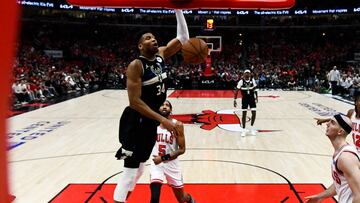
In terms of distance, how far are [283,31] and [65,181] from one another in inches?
1379

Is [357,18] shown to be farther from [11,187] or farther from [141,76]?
[11,187]

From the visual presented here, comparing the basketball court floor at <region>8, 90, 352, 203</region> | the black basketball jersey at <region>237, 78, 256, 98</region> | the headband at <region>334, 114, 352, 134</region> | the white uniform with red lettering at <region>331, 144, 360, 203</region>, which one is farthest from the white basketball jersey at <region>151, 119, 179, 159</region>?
the black basketball jersey at <region>237, 78, 256, 98</region>

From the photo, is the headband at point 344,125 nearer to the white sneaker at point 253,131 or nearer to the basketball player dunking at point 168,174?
the basketball player dunking at point 168,174

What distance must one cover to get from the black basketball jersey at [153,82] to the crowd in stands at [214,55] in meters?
18.9

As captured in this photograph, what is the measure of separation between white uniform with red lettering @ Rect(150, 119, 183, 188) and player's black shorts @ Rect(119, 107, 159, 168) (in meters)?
1.00

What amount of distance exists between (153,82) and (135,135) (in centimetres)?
48

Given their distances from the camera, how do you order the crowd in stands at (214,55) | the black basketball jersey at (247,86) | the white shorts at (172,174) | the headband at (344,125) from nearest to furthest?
the headband at (344,125)
the white shorts at (172,174)
the black basketball jersey at (247,86)
the crowd in stands at (214,55)

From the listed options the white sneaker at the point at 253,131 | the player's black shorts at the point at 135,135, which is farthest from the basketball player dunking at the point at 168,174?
the white sneaker at the point at 253,131

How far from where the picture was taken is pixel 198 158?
24.8ft

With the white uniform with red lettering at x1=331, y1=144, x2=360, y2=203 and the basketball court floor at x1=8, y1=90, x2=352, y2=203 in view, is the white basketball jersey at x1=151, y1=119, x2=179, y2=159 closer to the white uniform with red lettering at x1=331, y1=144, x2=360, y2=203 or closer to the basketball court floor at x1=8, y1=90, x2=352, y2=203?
the basketball court floor at x1=8, y1=90, x2=352, y2=203

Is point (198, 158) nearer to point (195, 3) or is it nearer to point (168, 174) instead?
point (168, 174)

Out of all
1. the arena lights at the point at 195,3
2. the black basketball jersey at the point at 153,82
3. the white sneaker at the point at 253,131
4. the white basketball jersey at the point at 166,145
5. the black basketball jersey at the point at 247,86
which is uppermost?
the arena lights at the point at 195,3

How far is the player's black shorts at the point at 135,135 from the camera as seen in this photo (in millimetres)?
3443

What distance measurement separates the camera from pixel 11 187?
30.0 inches
